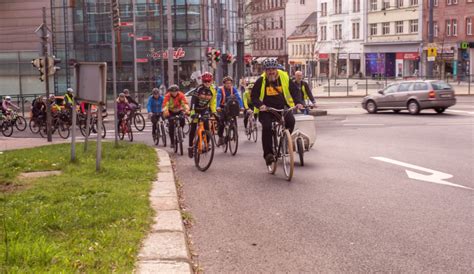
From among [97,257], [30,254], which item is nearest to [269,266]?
[97,257]

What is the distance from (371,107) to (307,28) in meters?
76.2

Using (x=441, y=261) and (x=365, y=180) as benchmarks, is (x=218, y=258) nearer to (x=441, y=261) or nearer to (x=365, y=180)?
(x=441, y=261)

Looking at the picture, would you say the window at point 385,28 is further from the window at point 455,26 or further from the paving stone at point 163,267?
the paving stone at point 163,267

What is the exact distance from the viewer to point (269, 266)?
603 cm

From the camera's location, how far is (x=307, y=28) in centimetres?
10906

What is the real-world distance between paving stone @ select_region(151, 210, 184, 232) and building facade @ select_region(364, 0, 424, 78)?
2710 inches

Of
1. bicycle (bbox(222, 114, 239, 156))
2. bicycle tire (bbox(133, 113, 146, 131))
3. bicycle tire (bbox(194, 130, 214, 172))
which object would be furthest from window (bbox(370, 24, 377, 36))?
bicycle tire (bbox(194, 130, 214, 172))

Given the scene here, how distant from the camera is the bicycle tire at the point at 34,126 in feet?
96.8

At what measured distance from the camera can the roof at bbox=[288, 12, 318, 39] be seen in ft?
349

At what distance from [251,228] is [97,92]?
477 centimetres

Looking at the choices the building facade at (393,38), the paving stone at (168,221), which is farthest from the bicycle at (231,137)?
the building facade at (393,38)

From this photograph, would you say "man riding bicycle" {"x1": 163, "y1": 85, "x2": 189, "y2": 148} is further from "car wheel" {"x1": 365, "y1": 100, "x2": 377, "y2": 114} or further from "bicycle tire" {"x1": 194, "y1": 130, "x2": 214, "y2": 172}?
"car wheel" {"x1": 365, "y1": 100, "x2": 377, "y2": 114}

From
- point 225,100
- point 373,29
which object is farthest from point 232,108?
point 373,29

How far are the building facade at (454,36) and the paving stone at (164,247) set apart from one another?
214 feet
